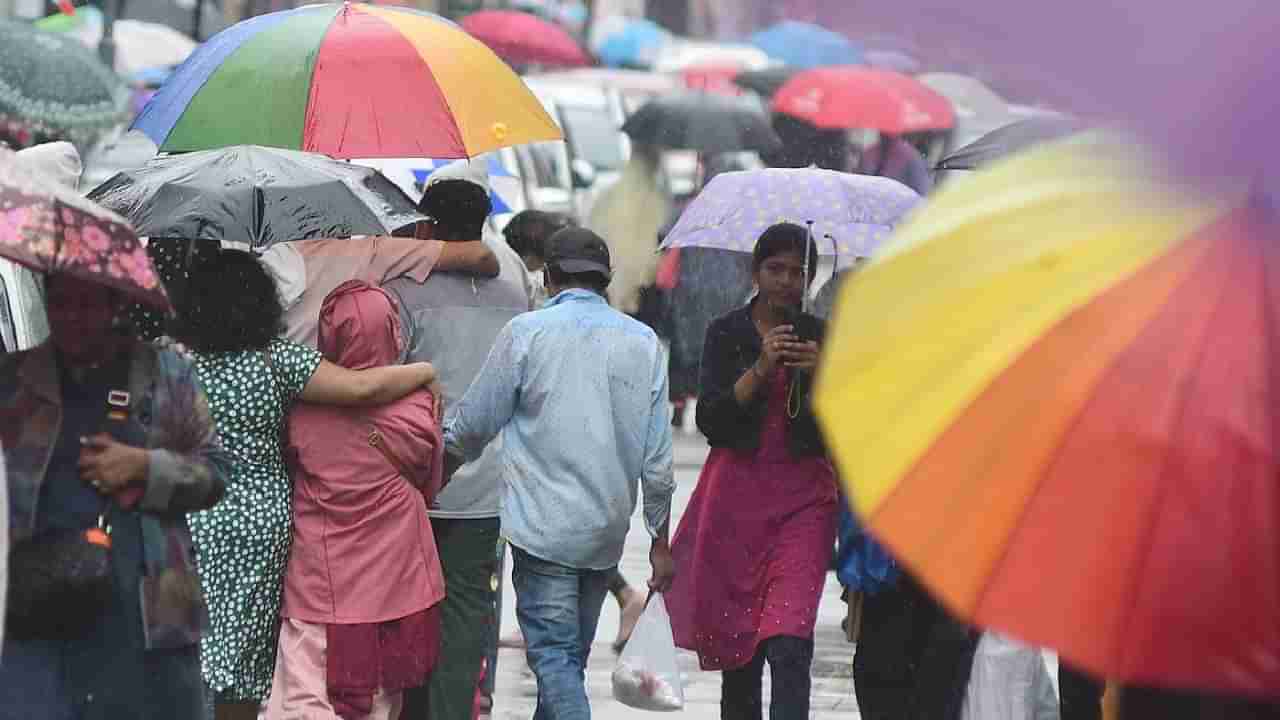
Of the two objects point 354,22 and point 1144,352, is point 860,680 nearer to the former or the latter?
point 354,22

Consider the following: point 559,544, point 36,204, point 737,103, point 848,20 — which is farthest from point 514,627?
point 737,103

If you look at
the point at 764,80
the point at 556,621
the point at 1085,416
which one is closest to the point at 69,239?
the point at 1085,416

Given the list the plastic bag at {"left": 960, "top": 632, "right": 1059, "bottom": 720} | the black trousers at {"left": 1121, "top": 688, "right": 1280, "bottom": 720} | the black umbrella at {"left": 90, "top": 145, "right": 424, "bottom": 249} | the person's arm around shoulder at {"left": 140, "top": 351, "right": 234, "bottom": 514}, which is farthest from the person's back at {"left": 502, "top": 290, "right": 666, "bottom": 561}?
the black trousers at {"left": 1121, "top": 688, "right": 1280, "bottom": 720}

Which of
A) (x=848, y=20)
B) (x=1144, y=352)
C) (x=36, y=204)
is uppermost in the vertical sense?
(x=848, y=20)

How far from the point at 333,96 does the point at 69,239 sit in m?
2.81

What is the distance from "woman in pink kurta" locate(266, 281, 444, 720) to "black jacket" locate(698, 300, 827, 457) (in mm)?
876

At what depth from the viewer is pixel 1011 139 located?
220 inches

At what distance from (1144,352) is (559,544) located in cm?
426

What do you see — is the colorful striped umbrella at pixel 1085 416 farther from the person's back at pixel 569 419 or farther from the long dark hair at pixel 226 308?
the person's back at pixel 569 419

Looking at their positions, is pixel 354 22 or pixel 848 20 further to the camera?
pixel 354 22

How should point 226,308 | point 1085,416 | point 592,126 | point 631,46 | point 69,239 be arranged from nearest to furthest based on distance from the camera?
point 1085,416, point 69,239, point 226,308, point 592,126, point 631,46

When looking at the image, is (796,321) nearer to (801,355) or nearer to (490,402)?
(801,355)

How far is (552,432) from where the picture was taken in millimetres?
7902

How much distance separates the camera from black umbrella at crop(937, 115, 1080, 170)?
13.9 ft
